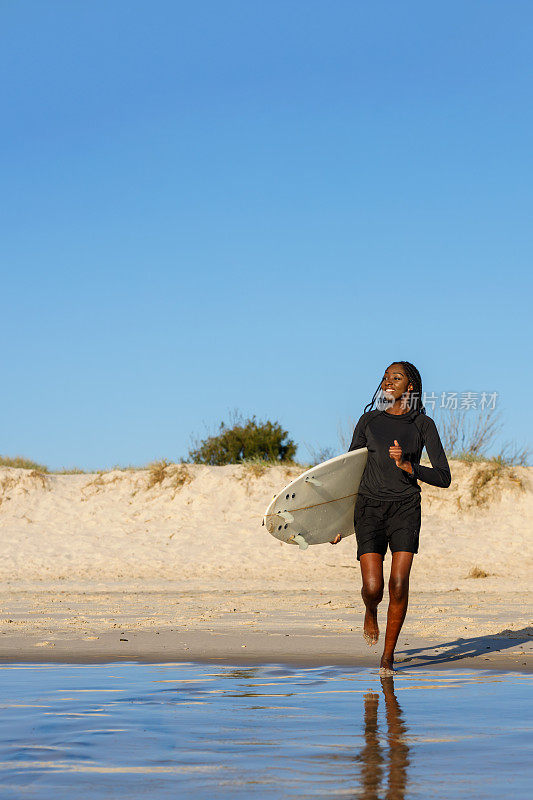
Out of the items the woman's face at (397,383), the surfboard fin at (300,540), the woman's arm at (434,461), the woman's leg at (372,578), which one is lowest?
the woman's leg at (372,578)

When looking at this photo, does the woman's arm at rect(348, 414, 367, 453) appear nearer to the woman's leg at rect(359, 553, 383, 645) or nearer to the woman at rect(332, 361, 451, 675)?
the woman at rect(332, 361, 451, 675)

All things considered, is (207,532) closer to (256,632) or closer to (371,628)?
(256,632)

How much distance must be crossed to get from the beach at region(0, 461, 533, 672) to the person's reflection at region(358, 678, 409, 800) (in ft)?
7.21

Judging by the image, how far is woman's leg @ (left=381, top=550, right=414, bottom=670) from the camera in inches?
255

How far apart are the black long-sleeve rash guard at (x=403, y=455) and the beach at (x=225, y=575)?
1473 millimetres

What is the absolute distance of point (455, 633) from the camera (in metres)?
9.01

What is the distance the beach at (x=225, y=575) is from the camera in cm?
820

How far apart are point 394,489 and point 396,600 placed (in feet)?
2.38

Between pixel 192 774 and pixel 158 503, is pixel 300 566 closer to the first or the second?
pixel 158 503

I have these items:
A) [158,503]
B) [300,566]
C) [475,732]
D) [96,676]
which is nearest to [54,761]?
[475,732]

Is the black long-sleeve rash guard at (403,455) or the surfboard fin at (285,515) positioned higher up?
the black long-sleeve rash guard at (403,455)

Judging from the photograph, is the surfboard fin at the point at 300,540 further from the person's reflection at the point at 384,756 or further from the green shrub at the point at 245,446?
the green shrub at the point at 245,446

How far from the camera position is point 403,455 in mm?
6578

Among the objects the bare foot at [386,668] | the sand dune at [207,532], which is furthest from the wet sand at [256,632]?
the sand dune at [207,532]
